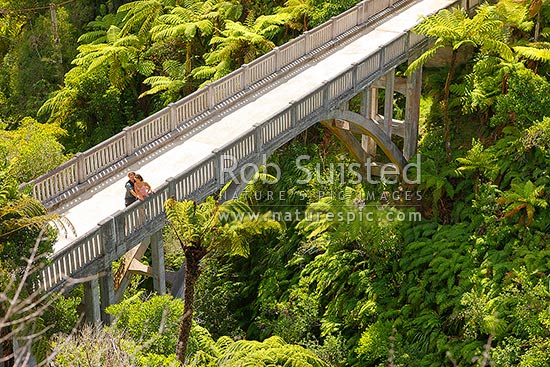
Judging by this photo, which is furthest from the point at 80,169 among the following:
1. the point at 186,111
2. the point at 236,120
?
the point at 236,120

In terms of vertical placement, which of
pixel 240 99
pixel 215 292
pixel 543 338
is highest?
pixel 240 99

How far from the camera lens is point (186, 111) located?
21.4 m

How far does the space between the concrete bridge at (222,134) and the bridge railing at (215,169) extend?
25 millimetres

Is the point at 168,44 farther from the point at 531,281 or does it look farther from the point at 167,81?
the point at 531,281

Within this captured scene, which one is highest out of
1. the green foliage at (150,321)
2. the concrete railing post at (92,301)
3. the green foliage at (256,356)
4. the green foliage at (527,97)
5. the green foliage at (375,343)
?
the green foliage at (527,97)

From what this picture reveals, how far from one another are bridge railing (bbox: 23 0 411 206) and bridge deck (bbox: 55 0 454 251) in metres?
0.35

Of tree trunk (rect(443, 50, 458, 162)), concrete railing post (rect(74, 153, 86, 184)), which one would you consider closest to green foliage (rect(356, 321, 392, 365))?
tree trunk (rect(443, 50, 458, 162))

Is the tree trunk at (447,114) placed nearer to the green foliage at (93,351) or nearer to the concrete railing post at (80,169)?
the concrete railing post at (80,169)

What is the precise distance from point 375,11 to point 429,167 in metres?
6.26

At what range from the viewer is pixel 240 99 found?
2272 centimetres

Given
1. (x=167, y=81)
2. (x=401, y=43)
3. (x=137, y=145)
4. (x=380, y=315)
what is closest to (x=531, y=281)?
(x=380, y=315)

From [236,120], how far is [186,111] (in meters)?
1.33

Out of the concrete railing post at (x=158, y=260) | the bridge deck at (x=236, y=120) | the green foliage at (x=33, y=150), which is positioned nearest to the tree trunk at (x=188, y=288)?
the concrete railing post at (x=158, y=260)

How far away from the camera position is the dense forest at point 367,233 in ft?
53.7
